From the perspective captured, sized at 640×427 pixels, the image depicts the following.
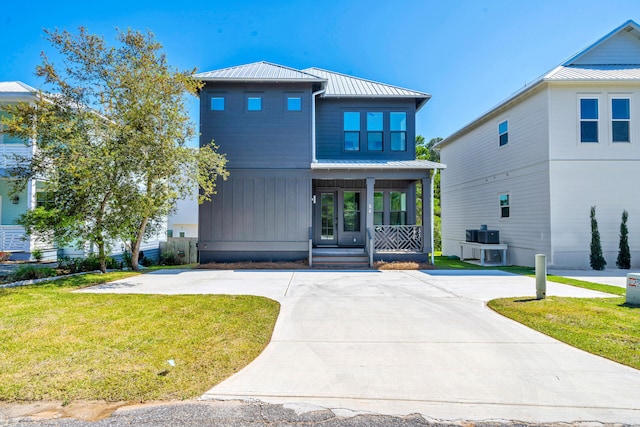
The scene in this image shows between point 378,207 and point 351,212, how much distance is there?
121cm

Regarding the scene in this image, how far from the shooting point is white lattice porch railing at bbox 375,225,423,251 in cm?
1216

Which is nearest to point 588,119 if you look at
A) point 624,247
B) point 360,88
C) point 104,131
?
→ point 624,247

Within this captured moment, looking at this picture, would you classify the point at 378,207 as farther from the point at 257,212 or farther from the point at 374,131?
the point at 257,212

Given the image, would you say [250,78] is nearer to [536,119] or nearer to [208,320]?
[208,320]

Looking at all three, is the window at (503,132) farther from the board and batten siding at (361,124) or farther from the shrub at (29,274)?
the shrub at (29,274)

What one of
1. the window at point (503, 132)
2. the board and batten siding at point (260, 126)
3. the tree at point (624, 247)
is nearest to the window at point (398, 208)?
the board and batten siding at point (260, 126)

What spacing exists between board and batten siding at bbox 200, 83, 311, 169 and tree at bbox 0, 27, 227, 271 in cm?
257

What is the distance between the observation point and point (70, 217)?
28.9 feet

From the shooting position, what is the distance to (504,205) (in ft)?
45.5

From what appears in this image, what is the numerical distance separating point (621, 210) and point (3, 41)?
24393 mm

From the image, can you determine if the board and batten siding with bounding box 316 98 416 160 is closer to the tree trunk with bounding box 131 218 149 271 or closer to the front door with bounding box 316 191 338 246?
the front door with bounding box 316 191 338 246

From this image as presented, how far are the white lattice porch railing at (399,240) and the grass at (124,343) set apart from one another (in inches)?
273

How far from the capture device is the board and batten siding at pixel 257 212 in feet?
39.4

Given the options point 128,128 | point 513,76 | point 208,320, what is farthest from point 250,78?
point 513,76
